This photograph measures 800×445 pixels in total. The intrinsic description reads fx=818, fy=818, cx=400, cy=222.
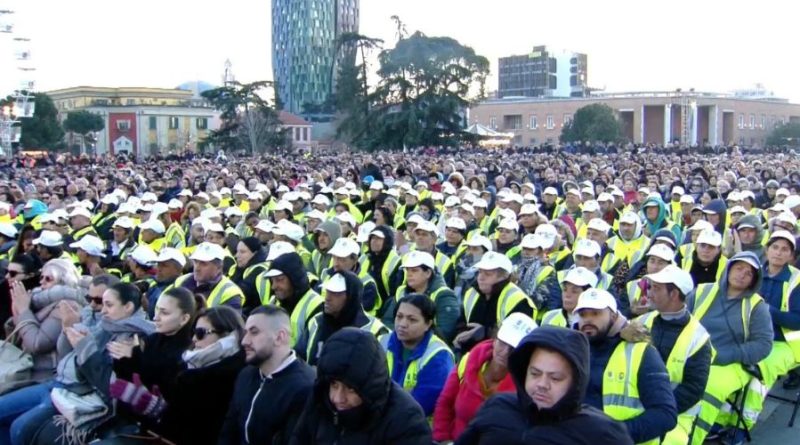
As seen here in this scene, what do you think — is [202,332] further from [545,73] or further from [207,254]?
[545,73]

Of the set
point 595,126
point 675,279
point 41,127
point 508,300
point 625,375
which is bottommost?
point 625,375

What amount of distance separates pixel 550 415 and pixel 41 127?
64.4m

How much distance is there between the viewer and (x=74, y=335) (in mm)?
5258

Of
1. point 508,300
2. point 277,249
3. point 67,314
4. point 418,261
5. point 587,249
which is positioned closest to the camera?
point 67,314

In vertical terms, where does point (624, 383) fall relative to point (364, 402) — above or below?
below

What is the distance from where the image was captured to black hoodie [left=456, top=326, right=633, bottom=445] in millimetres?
3059

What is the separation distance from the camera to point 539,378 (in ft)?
10.3

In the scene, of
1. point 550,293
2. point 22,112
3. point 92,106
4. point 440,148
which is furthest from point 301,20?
point 550,293

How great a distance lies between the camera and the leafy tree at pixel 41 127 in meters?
59.8

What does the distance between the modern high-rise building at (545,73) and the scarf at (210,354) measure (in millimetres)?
121554

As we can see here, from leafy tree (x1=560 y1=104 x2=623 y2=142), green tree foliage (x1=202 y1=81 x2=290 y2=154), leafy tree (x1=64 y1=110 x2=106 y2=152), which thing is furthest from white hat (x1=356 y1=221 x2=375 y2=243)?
leafy tree (x1=64 y1=110 x2=106 y2=152)

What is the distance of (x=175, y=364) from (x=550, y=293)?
144 inches

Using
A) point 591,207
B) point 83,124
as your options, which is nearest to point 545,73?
point 83,124

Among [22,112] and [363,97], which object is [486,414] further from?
[22,112]
